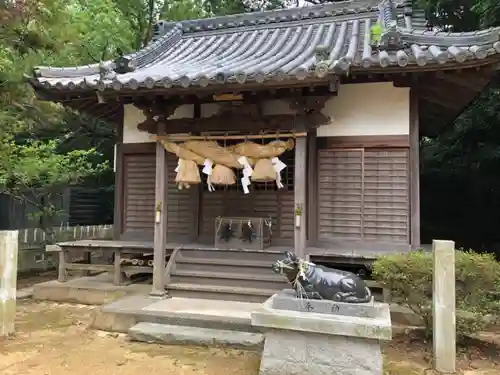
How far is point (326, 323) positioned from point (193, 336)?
2.04 m

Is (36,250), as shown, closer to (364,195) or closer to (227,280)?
(227,280)

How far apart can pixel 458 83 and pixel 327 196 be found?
9.10ft

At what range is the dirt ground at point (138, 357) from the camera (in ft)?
16.3

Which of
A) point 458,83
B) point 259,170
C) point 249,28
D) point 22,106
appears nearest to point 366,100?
point 458,83

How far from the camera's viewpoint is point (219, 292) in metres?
7.36

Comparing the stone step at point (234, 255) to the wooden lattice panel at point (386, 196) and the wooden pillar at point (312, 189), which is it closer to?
the wooden pillar at point (312, 189)

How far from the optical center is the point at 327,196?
8.01m

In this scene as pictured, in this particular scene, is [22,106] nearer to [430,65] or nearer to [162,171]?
[162,171]

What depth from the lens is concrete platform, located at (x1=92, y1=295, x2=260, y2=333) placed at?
610 centimetres

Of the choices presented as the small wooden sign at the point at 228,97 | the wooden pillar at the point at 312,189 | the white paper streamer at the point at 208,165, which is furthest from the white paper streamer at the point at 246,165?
the wooden pillar at the point at 312,189

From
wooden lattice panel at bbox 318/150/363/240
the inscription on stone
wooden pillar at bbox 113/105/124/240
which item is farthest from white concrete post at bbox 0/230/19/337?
wooden lattice panel at bbox 318/150/363/240

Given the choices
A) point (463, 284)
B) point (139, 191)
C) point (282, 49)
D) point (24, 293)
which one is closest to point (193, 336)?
point (463, 284)

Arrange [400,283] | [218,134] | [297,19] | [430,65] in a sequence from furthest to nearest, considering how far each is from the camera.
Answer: [297,19] → [218,134] → [430,65] → [400,283]

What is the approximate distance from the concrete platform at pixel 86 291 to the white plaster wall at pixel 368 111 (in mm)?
4432
